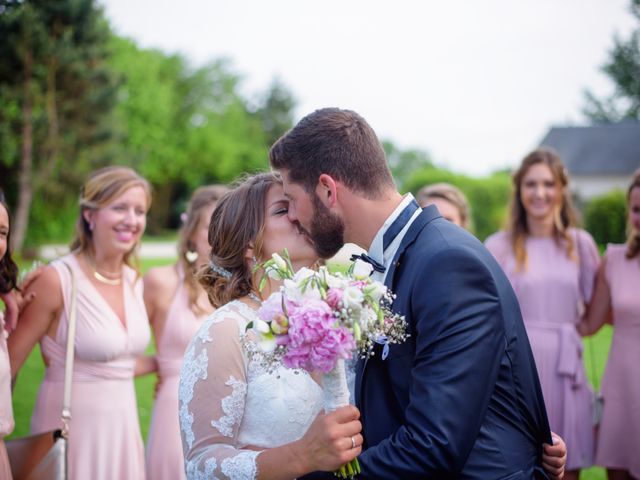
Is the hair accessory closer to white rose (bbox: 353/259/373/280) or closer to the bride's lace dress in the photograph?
the bride's lace dress

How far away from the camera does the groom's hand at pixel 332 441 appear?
7.90 ft

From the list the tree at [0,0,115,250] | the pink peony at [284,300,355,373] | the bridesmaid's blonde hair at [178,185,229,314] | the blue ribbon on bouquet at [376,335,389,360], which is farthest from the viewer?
the tree at [0,0,115,250]

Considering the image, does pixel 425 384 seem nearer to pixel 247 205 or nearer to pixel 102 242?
pixel 247 205

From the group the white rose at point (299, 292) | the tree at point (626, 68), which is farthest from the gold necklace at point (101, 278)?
the tree at point (626, 68)

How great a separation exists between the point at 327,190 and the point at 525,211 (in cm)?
402

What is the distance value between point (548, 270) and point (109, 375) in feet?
12.8

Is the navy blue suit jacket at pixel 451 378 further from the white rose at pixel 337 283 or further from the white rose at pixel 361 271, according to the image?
the white rose at pixel 337 283

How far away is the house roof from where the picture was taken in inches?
2389

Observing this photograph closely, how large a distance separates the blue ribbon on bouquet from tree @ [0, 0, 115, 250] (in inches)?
1272

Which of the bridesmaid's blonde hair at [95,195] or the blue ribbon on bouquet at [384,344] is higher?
the bridesmaid's blonde hair at [95,195]

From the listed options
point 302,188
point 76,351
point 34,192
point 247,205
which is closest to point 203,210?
point 76,351

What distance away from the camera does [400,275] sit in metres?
2.69

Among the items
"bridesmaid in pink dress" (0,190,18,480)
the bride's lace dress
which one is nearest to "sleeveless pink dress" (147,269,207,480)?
"bridesmaid in pink dress" (0,190,18,480)

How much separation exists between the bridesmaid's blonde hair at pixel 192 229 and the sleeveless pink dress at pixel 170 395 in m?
0.07
